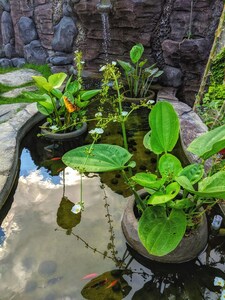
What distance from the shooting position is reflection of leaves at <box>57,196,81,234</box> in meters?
2.17

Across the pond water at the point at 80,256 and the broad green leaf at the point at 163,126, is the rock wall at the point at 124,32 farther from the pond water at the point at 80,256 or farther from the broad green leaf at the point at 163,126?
the broad green leaf at the point at 163,126

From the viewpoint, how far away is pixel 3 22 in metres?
6.31

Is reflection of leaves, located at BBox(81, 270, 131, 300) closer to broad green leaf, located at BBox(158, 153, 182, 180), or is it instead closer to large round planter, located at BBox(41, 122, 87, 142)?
broad green leaf, located at BBox(158, 153, 182, 180)

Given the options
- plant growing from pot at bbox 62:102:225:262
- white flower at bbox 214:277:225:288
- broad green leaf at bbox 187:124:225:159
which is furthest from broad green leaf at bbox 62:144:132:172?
white flower at bbox 214:277:225:288

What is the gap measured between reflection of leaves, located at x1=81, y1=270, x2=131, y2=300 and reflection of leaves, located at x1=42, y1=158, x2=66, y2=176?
47.2 inches


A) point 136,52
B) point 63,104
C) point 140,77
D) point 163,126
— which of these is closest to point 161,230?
point 163,126

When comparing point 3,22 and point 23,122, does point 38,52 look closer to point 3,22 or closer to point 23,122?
point 3,22

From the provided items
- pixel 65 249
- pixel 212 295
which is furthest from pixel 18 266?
pixel 212 295

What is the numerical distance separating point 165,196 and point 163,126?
0.45 metres

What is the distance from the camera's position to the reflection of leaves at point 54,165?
9.14 ft

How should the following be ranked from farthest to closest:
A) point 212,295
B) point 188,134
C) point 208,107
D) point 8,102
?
point 8,102 → point 208,107 → point 188,134 → point 212,295

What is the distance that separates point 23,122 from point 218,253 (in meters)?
2.44

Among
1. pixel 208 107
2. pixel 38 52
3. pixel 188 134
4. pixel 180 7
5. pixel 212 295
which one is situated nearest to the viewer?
pixel 212 295

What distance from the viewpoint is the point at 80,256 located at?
6.29 ft
